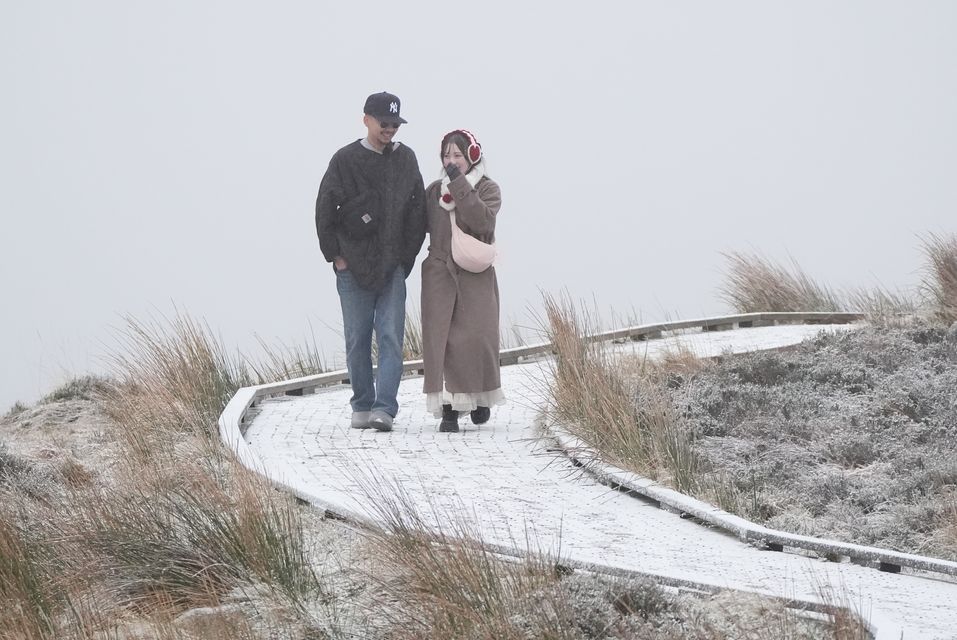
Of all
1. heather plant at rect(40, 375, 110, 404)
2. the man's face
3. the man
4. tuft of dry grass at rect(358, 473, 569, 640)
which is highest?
the man's face

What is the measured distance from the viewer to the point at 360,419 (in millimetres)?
10297

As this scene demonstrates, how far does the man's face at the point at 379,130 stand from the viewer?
9.83 meters

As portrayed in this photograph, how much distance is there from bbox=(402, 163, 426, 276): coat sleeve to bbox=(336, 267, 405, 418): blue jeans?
192 mm

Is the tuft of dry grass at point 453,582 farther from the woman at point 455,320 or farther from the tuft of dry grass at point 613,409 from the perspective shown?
the woman at point 455,320

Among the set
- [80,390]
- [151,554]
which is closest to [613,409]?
[151,554]

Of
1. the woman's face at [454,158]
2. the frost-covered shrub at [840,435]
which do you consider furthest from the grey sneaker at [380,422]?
the frost-covered shrub at [840,435]

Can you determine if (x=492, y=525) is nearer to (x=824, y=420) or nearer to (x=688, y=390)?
(x=824, y=420)

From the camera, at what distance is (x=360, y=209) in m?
9.95

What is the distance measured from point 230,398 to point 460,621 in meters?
6.98

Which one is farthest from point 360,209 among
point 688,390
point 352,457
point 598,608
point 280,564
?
point 598,608

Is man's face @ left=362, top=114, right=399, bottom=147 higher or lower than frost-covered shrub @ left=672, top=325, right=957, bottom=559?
higher

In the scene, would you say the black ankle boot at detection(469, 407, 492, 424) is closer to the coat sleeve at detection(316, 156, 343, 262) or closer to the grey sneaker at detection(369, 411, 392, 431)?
the grey sneaker at detection(369, 411, 392, 431)

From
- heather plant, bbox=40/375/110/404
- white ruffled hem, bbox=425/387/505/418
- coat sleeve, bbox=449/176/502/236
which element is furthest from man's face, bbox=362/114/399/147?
heather plant, bbox=40/375/110/404

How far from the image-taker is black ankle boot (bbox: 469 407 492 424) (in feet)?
33.8
